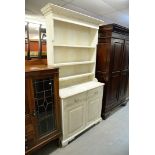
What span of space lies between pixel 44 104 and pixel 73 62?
0.92m

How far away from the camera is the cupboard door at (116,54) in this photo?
2691 millimetres

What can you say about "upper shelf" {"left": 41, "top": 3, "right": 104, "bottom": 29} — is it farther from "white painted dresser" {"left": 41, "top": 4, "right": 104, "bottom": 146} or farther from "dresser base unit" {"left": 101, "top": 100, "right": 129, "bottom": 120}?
"dresser base unit" {"left": 101, "top": 100, "right": 129, "bottom": 120}

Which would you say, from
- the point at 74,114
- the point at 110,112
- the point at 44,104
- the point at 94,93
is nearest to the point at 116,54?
the point at 94,93

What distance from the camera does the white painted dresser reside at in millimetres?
1898

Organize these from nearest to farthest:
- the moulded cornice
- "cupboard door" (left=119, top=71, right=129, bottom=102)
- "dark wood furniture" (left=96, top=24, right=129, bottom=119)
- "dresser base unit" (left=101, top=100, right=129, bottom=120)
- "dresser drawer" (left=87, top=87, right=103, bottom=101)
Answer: the moulded cornice, "dresser drawer" (left=87, top=87, right=103, bottom=101), "dark wood furniture" (left=96, top=24, right=129, bottom=119), "dresser base unit" (left=101, top=100, right=129, bottom=120), "cupboard door" (left=119, top=71, right=129, bottom=102)

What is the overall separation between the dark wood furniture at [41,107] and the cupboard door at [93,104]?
2.13 feet

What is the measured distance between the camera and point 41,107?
67.7 inches

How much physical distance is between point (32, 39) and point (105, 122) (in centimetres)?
216

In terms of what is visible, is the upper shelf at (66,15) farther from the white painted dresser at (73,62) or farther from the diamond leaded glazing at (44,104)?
the diamond leaded glazing at (44,104)

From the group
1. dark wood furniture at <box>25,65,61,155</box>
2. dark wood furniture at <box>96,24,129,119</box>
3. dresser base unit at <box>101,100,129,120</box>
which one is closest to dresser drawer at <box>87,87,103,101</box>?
dark wood furniture at <box>96,24,129,119</box>

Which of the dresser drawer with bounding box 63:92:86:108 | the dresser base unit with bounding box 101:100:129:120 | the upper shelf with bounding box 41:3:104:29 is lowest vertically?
the dresser base unit with bounding box 101:100:129:120

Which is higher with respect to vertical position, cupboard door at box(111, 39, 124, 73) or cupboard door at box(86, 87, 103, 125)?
cupboard door at box(111, 39, 124, 73)
